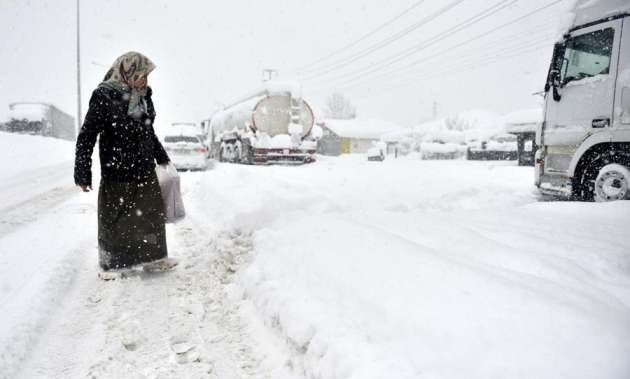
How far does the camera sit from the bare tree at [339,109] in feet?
256

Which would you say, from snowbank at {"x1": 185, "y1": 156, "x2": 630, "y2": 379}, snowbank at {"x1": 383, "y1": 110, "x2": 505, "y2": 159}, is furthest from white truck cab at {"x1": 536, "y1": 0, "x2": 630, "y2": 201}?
snowbank at {"x1": 383, "y1": 110, "x2": 505, "y2": 159}

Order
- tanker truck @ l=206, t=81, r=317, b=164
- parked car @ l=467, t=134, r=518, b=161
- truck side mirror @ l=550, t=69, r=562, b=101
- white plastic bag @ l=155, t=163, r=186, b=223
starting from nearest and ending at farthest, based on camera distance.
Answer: white plastic bag @ l=155, t=163, r=186, b=223
truck side mirror @ l=550, t=69, r=562, b=101
tanker truck @ l=206, t=81, r=317, b=164
parked car @ l=467, t=134, r=518, b=161

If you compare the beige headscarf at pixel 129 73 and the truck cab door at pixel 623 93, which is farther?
the truck cab door at pixel 623 93

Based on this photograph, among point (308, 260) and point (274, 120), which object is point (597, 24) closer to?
point (308, 260)

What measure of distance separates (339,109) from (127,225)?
77.2m

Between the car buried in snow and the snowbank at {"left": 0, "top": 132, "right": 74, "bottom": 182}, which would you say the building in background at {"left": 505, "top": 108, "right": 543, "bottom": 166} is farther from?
the snowbank at {"left": 0, "top": 132, "right": 74, "bottom": 182}

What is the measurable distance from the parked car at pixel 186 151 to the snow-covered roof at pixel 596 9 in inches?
443

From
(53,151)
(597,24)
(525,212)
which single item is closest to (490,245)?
(525,212)

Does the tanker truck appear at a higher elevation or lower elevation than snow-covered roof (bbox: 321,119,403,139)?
lower

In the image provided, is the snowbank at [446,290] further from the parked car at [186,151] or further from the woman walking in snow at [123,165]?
the parked car at [186,151]

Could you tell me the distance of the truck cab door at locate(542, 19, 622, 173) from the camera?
18.6 feet

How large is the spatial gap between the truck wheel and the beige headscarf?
6089 mm

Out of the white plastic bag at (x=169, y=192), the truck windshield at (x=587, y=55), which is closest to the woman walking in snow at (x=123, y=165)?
the white plastic bag at (x=169, y=192)

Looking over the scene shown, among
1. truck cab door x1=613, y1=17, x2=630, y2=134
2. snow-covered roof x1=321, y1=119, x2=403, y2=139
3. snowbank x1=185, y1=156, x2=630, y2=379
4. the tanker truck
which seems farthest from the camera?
snow-covered roof x1=321, y1=119, x2=403, y2=139
